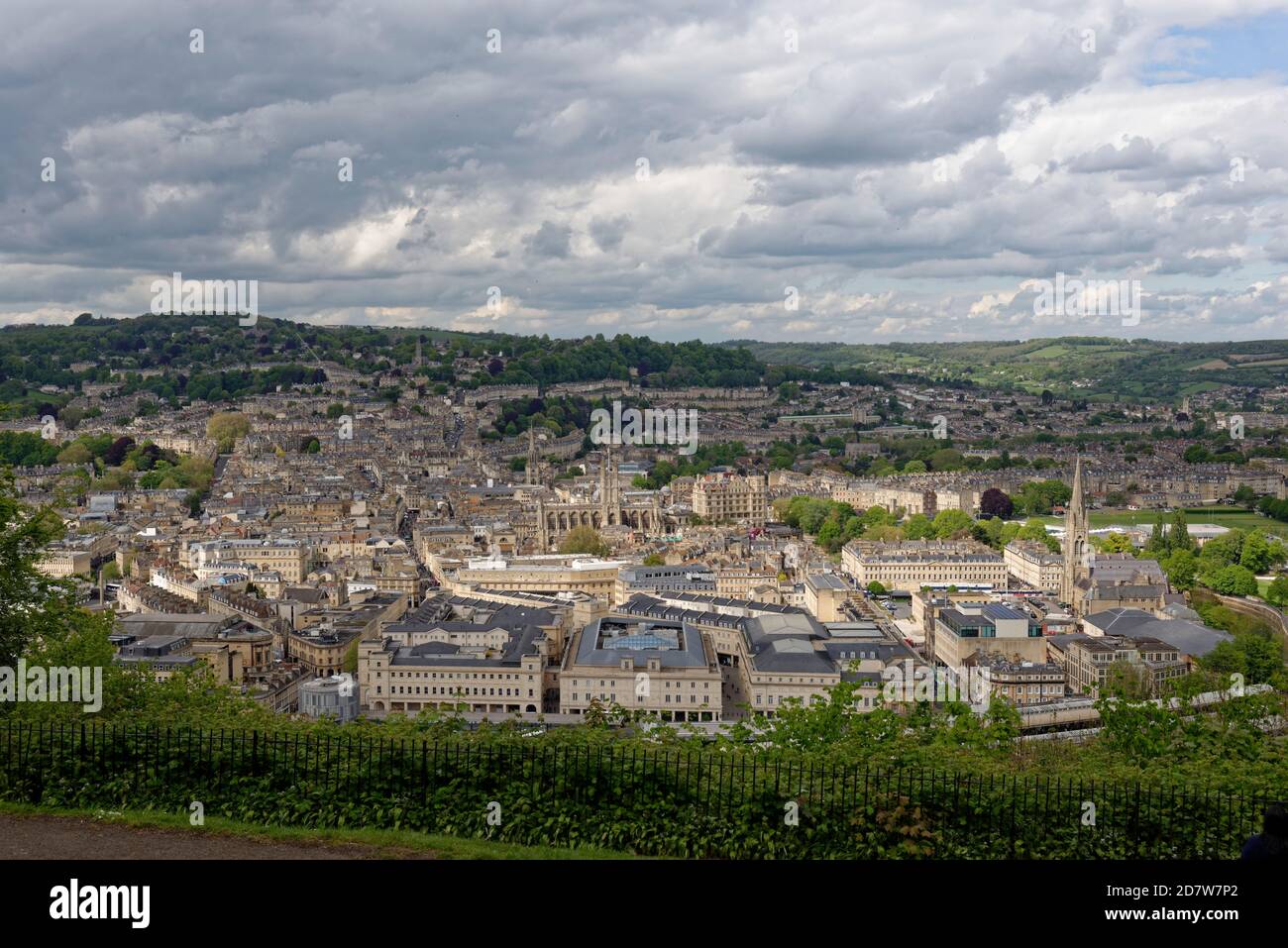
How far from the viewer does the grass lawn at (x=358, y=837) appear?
345 inches

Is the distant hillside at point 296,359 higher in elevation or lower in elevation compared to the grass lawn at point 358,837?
higher

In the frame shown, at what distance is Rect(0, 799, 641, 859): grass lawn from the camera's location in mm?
8758

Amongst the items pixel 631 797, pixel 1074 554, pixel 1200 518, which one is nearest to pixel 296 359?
pixel 1200 518

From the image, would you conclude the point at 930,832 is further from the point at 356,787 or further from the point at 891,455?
the point at 891,455

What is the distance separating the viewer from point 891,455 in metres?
110

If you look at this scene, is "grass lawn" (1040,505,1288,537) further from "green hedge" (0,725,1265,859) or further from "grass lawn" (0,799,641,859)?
"grass lawn" (0,799,641,859)

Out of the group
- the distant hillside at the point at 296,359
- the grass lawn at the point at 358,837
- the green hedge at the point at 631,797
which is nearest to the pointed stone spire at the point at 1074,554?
the green hedge at the point at 631,797

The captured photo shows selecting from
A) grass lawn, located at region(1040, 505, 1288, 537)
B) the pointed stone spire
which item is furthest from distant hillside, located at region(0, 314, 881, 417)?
the pointed stone spire

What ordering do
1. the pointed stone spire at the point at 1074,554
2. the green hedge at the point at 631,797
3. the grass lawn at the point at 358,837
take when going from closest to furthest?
the grass lawn at the point at 358,837 → the green hedge at the point at 631,797 → the pointed stone spire at the point at 1074,554

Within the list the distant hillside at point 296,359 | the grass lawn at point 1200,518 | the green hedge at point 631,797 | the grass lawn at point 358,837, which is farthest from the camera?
the distant hillside at point 296,359

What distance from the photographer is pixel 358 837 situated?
29.4ft

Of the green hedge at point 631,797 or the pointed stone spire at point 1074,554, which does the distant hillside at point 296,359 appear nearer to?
the pointed stone spire at point 1074,554
